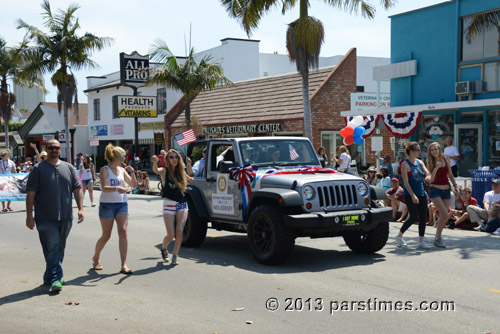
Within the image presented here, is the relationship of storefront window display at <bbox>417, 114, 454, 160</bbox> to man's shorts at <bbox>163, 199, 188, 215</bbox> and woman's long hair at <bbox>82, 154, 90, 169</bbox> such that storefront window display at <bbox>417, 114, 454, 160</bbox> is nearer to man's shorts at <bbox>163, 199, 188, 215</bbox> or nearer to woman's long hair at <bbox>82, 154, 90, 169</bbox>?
woman's long hair at <bbox>82, 154, 90, 169</bbox>

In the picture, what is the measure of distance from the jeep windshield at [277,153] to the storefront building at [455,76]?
368 inches

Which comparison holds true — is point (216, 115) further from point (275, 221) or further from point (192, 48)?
point (275, 221)

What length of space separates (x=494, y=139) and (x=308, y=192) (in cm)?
1222

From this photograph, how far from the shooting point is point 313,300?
6.53 m

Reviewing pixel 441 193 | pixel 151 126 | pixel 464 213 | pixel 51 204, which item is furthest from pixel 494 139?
pixel 151 126

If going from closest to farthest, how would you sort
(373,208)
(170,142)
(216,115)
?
1. (373,208)
2. (216,115)
3. (170,142)

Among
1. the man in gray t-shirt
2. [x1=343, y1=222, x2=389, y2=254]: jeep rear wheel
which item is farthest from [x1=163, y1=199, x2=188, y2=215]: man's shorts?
[x1=343, y1=222, x2=389, y2=254]: jeep rear wheel

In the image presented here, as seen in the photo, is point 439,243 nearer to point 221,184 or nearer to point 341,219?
point 341,219

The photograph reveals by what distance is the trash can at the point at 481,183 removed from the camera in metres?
13.5

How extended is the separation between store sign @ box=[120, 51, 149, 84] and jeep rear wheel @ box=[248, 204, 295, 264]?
2270 cm

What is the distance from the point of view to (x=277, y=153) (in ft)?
31.8

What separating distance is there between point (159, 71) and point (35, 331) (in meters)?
19.9

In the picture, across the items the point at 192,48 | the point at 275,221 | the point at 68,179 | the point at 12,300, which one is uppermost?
the point at 192,48

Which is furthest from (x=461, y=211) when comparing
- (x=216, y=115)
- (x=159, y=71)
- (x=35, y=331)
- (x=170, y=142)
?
(x=170, y=142)
